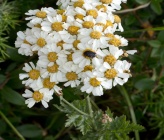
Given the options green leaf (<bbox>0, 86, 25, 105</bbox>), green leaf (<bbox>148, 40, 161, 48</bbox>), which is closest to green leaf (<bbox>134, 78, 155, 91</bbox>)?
green leaf (<bbox>148, 40, 161, 48</bbox>)

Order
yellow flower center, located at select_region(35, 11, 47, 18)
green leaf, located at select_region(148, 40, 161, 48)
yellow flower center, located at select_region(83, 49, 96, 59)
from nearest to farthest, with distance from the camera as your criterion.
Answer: yellow flower center, located at select_region(83, 49, 96, 59)
yellow flower center, located at select_region(35, 11, 47, 18)
green leaf, located at select_region(148, 40, 161, 48)

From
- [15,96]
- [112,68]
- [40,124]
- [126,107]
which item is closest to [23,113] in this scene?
[40,124]

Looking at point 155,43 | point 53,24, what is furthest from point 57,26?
point 155,43

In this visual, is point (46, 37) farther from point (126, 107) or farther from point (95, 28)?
point (126, 107)

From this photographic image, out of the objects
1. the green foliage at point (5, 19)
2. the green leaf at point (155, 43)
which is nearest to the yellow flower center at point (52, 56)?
the green foliage at point (5, 19)

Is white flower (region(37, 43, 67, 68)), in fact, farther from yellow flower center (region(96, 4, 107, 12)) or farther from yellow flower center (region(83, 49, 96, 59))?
yellow flower center (region(96, 4, 107, 12))

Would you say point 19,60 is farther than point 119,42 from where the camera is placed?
Yes

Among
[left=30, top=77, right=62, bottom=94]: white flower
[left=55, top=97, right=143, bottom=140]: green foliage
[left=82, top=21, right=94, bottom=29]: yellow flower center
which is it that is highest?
[left=82, top=21, right=94, bottom=29]: yellow flower center

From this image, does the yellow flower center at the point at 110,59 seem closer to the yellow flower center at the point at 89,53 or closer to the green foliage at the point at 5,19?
the yellow flower center at the point at 89,53
